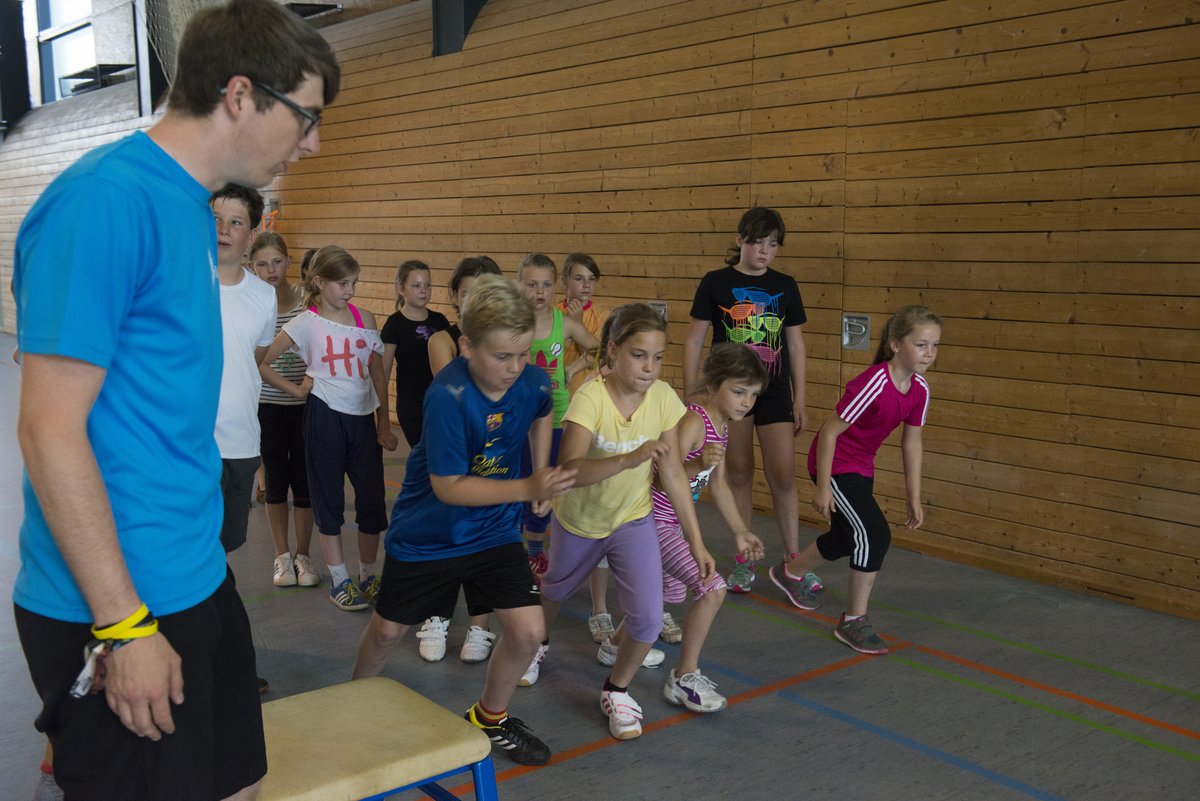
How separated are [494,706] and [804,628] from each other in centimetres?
169

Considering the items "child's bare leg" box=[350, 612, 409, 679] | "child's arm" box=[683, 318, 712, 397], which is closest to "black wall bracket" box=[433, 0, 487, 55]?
"child's arm" box=[683, 318, 712, 397]

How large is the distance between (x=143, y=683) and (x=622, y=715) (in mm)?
2138

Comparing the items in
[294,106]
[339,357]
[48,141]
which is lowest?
[339,357]

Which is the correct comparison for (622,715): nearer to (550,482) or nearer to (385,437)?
(550,482)

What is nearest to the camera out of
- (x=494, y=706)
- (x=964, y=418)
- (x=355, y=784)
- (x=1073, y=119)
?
(x=355, y=784)

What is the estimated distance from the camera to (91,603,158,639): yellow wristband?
4.00ft

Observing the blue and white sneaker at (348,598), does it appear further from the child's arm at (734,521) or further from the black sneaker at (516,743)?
the child's arm at (734,521)

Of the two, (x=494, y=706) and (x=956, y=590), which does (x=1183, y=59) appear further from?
(x=494, y=706)

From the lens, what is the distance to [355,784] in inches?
73.9

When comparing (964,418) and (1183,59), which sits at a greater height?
(1183,59)

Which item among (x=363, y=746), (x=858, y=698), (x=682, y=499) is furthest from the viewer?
(x=858, y=698)

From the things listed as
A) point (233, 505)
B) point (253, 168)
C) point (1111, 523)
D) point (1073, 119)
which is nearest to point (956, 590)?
point (1111, 523)

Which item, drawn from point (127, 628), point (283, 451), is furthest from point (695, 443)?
point (127, 628)

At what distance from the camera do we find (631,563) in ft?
10.3
